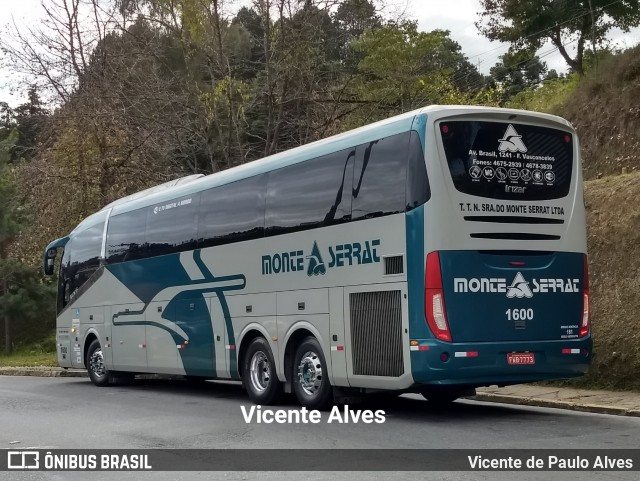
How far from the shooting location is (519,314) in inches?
502

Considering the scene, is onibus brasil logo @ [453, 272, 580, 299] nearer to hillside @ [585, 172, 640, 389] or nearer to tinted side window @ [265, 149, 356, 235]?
tinted side window @ [265, 149, 356, 235]

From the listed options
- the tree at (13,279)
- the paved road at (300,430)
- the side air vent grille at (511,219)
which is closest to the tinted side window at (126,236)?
the paved road at (300,430)

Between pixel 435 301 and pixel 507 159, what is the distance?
6.97 feet

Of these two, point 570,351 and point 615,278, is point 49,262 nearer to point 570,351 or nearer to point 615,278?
point 615,278

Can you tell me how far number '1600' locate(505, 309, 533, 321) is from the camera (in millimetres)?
12688

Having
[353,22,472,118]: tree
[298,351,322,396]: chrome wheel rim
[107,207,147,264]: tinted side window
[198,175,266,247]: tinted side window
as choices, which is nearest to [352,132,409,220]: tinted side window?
[298,351,322,396]: chrome wheel rim

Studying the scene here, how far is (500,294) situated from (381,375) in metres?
1.82

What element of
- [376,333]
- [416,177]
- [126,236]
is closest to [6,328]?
[126,236]

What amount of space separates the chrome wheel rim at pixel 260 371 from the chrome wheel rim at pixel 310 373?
1.02m

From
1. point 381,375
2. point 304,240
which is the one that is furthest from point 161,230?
point 381,375

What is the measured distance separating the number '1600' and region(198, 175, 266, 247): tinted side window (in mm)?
4489

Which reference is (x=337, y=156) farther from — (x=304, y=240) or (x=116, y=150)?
(x=116, y=150)

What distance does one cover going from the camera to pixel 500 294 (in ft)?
41.5

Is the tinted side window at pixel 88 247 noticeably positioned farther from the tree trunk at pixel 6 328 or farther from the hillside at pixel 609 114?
the tree trunk at pixel 6 328
